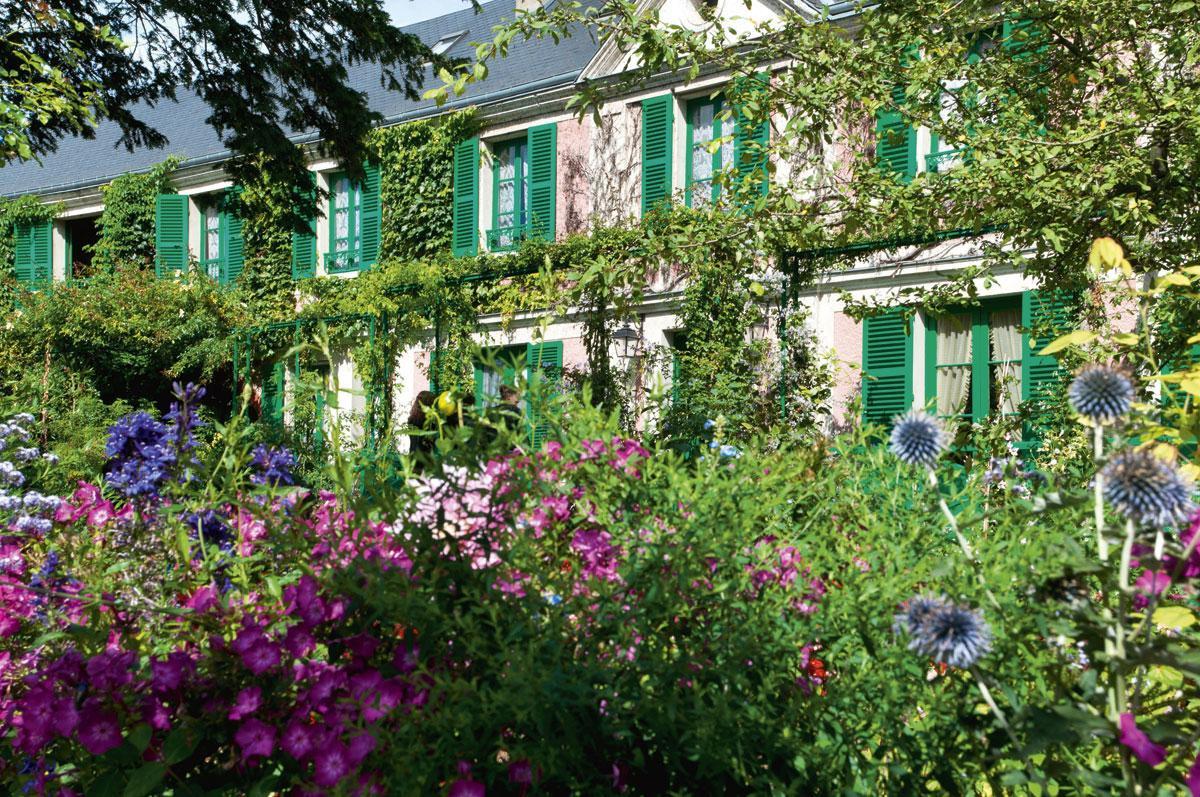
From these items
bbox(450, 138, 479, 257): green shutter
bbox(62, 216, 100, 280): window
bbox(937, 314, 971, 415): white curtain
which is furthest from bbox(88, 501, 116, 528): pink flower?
bbox(62, 216, 100, 280): window

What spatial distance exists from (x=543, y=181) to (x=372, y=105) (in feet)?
15.9

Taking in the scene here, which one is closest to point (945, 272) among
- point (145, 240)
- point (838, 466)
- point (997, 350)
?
point (997, 350)

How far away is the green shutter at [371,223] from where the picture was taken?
15328mm

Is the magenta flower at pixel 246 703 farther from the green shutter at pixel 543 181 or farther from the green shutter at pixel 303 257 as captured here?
the green shutter at pixel 303 257

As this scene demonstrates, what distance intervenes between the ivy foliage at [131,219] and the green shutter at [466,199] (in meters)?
5.97

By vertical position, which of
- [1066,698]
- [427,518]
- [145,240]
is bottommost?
[1066,698]

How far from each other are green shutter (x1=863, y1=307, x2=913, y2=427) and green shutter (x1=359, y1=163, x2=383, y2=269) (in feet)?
24.0

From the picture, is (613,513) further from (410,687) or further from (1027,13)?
(1027,13)

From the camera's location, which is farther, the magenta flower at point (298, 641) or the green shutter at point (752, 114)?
the green shutter at point (752, 114)

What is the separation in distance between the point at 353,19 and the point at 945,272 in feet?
18.8

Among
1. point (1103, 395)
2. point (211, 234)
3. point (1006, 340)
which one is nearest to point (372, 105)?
point (211, 234)

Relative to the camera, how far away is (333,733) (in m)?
1.69

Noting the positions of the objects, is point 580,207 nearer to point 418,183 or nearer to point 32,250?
point 418,183

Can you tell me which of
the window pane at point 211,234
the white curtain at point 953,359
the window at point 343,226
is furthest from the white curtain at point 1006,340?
the window pane at point 211,234
